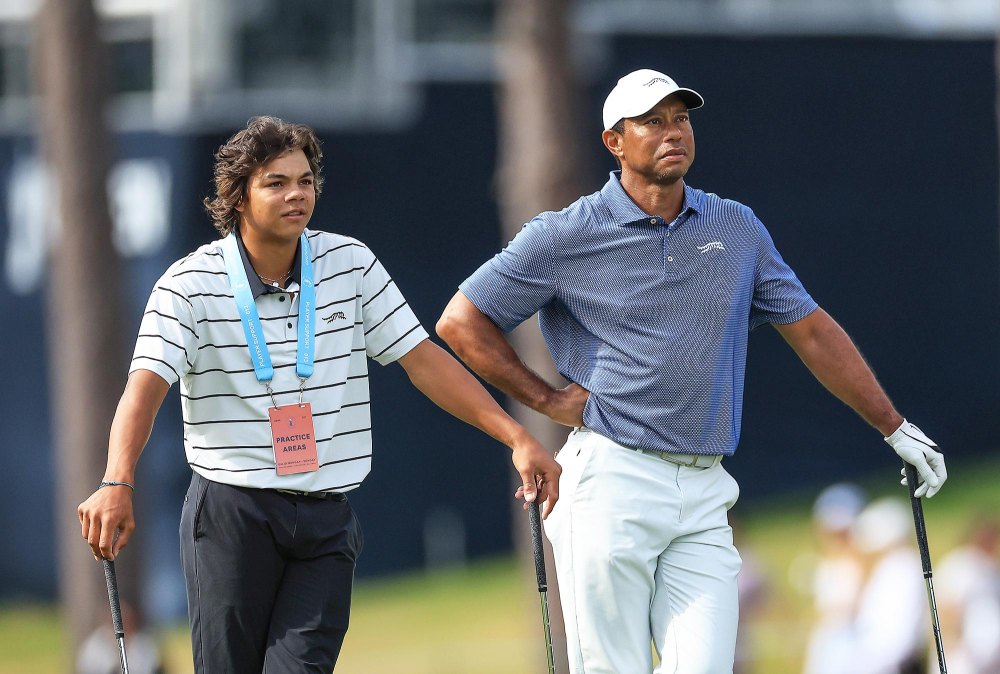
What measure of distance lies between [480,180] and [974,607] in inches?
410

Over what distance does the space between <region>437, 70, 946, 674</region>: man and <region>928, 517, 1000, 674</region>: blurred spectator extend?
5.72 metres

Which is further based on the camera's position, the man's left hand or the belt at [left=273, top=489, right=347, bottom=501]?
the man's left hand

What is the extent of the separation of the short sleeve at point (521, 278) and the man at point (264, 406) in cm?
51

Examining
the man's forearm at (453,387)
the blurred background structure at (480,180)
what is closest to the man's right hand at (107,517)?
the man's forearm at (453,387)

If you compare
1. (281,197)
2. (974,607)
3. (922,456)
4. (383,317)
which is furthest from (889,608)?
(281,197)

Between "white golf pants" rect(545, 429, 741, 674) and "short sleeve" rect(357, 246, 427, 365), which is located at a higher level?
"short sleeve" rect(357, 246, 427, 365)

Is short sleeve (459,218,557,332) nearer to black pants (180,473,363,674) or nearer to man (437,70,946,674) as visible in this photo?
man (437,70,946,674)

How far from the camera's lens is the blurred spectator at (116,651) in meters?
12.2

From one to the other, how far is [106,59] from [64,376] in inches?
99.9

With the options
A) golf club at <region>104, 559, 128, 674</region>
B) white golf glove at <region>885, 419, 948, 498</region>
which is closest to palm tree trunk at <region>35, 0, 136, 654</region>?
golf club at <region>104, 559, 128, 674</region>

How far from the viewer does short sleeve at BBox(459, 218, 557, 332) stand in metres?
5.88

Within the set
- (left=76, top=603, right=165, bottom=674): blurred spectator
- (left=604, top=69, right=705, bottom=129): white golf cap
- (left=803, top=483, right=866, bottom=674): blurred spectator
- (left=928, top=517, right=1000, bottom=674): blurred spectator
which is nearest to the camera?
(left=604, top=69, right=705, bottom=129): white golf cap

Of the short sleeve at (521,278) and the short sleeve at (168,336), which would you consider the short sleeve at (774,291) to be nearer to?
the short sleeve at (521,278)

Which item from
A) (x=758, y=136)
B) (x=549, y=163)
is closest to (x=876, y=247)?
(x=758, y=136)
